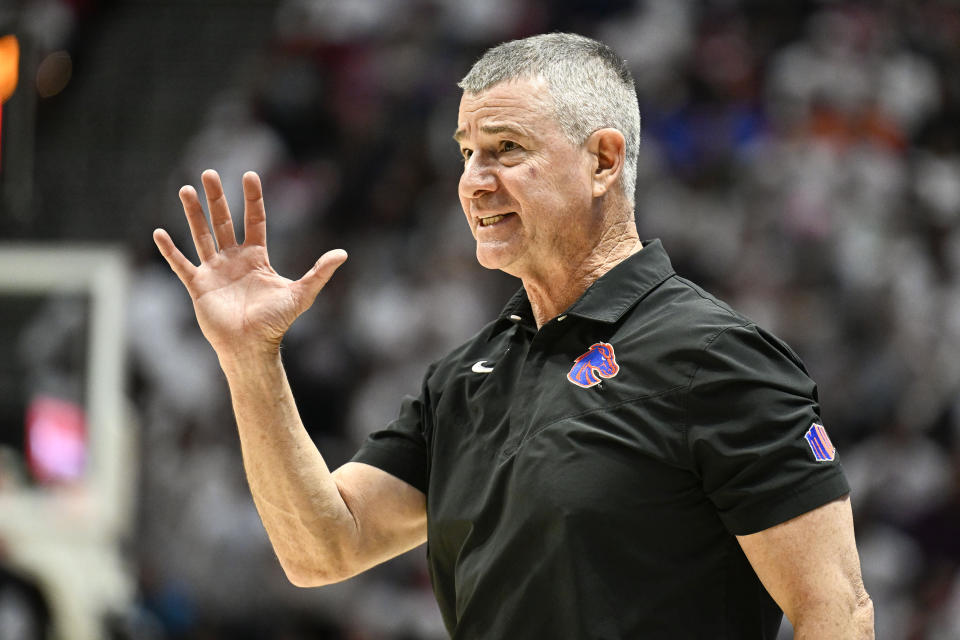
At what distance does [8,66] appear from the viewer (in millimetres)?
5586

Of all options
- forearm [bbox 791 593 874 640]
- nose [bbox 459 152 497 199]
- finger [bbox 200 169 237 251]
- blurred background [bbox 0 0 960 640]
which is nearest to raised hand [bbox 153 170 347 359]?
finger [bbox 200 169 237 251]

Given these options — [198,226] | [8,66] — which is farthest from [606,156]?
[8,66]

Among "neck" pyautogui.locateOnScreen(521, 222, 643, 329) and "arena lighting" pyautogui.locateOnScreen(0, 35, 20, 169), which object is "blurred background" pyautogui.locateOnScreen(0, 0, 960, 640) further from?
"neck" pyautogui.locateOnScreen(521, 222, 643, 329)

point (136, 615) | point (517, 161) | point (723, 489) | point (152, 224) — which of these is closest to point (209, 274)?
point (517, 161)

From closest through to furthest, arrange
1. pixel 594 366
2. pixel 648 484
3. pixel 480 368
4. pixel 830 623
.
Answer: pixel 830 623 → pixel 648 484 → pixel 594 366 → pixel 480 368

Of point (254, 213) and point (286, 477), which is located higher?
point (254, 213)

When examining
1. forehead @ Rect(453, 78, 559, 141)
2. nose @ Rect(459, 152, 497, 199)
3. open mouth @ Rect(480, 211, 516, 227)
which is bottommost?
open mouth @ Rect(480, 211, 516, 227)

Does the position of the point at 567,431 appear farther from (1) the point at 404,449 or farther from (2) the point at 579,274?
(1) the point at 404,449

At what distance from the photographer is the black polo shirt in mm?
1962

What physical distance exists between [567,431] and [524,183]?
0.48 metres

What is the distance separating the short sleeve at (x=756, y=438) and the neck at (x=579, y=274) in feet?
1.25

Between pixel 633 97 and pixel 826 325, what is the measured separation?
4770mm

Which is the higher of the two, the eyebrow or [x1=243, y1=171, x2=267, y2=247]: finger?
the eyebrow

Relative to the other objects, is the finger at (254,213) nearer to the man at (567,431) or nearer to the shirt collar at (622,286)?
the man at (567,431)
